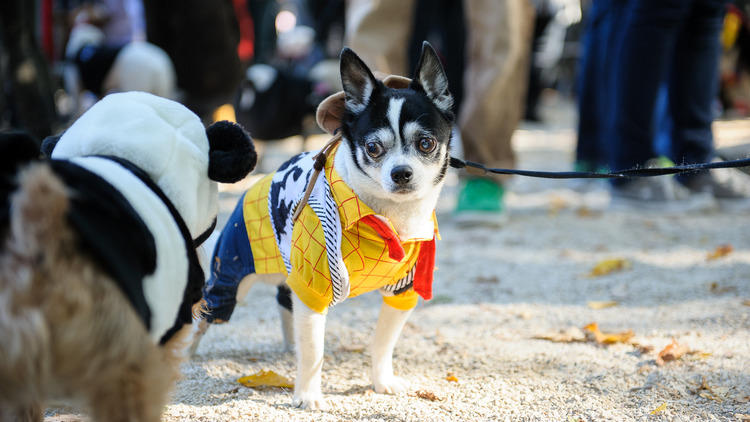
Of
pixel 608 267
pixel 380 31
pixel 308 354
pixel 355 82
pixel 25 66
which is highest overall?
pixel 380 31

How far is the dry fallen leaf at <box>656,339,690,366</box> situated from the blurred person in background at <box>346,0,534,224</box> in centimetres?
198

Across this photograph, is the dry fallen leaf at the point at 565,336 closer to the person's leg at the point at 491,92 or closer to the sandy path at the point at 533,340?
the sandy path at the point at 533,340

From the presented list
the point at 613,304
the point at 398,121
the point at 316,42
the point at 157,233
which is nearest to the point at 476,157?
the point at 613,304

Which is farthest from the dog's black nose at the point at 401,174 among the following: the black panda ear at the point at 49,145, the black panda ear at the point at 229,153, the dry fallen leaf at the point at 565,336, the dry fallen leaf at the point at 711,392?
the dry fallen leaf at the point at 711,392

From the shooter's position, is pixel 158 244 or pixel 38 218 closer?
pixel 38 218

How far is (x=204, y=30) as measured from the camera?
523cm

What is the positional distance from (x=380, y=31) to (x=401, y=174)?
86.4 inches

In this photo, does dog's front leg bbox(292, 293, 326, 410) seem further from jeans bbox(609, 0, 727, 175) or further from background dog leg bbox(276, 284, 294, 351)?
jeans bbox(609, 0, 727, 175)

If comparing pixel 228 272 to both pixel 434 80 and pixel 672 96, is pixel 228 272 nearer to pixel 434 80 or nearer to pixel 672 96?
pixel 434 80

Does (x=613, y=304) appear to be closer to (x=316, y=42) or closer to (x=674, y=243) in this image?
(x=674, y=243)

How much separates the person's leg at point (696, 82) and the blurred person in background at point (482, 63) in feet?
3.27

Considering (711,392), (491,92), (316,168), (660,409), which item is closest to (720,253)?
(491,92)

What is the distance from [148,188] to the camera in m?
1.34

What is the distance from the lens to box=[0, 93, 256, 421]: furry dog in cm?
102
